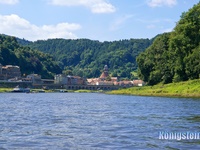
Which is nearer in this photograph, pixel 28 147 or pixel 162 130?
pixel 28 147

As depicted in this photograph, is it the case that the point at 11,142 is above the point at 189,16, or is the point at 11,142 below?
below

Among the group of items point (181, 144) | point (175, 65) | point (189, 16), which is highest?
point (189, 16)

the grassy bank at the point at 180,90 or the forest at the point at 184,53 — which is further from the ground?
the forest at the point at 184,53

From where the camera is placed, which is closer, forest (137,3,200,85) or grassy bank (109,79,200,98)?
grassy bank (109,79,200,98)

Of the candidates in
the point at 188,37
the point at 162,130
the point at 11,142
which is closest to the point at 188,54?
the point at 188,37

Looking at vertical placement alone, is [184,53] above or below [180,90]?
above

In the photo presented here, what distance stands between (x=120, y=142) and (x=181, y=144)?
11.0 feet

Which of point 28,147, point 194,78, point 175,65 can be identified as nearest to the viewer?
point 28,147

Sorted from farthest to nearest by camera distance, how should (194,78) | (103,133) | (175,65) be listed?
1. (175,65)
2. (194,78)
3. (103,133)

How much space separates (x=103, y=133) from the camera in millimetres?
27281

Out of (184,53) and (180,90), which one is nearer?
(180,90)

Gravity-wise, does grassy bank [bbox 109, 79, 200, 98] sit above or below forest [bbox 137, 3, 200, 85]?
below

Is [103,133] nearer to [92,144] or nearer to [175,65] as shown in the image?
[92,144]

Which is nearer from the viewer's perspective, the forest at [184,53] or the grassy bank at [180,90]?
the grassy bank at [180,90]
